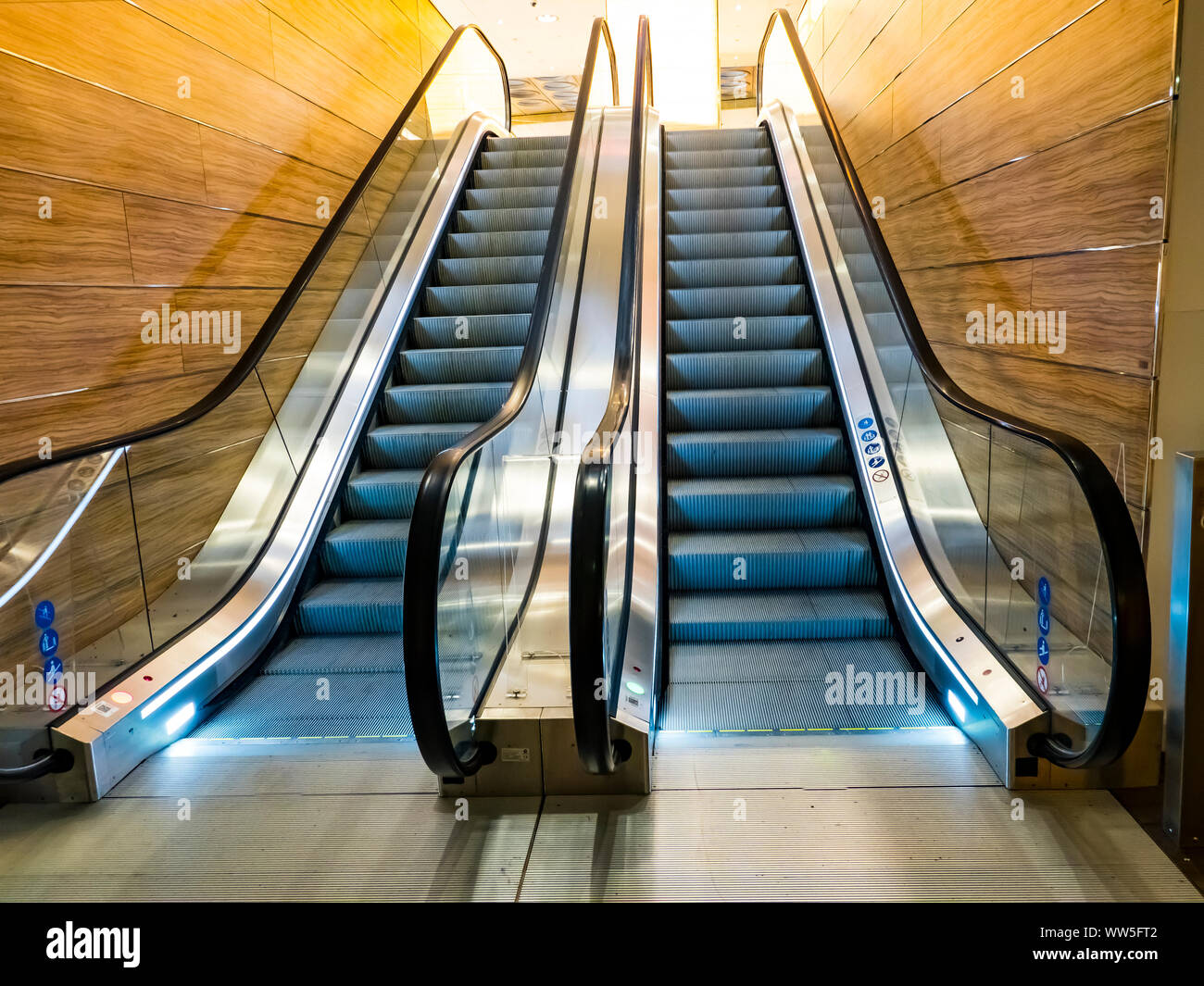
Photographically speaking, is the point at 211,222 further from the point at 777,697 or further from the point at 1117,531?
the point at 1117,531

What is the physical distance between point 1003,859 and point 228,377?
344 centimetres

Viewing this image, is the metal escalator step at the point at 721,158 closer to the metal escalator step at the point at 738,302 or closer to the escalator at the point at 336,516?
the escalator at the point at 336,516

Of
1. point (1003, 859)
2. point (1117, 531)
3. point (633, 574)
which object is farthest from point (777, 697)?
point (1117, 531)

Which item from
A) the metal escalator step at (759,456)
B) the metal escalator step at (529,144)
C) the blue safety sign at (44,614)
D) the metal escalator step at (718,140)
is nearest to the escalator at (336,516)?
the blue safety sign at (44,614)

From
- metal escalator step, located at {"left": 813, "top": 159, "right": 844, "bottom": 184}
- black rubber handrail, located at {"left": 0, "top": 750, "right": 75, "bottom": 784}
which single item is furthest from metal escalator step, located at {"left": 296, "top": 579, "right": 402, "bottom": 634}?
metal escalator step, located at {"left": 813, "top": 159, "right": 844, "bottom": 184}

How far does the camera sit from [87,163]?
11.1 feet

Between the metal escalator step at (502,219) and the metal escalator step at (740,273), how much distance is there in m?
1.21

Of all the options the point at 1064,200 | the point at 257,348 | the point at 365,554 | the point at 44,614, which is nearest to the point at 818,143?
the point at 1064,200

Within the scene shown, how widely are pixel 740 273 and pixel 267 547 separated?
3.53 m

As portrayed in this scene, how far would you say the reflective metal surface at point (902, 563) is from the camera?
8.89 feet

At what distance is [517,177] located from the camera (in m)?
7.04

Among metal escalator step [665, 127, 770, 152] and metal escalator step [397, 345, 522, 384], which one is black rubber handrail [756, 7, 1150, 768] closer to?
metal escalator step [397, 345, 522, 384]

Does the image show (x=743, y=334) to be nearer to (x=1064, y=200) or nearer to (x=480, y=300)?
(x=480, y=300)

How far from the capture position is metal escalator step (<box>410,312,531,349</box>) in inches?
211
